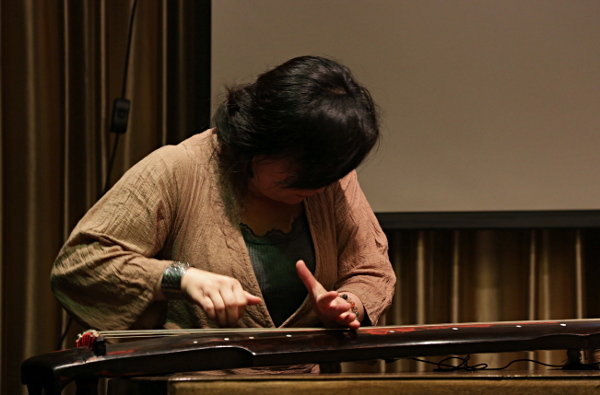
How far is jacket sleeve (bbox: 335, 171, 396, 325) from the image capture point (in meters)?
1.28

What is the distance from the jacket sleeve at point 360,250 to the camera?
4.21 feet

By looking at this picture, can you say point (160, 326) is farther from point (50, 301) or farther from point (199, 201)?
point (50, 301)

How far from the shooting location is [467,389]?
0.76m

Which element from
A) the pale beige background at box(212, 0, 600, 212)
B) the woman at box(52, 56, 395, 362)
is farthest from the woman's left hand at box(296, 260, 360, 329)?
the pale beige background at box(212, 0, 600, 212)

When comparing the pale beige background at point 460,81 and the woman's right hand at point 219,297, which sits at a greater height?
the pale beige background at point 460,81

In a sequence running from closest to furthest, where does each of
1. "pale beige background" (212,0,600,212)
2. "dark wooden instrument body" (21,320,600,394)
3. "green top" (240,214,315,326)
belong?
"dark wooden instrument body" (21,320,600,394) → "green top" (240,214,315,326) → "pale beige background" (212,0,600,212)

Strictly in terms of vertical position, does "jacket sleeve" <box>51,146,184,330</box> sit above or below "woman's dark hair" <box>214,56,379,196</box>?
below

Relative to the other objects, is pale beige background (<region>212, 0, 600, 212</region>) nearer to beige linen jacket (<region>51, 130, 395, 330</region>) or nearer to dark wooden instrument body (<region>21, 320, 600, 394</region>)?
beige linen jacket (<region>51, 130, 395, 330</region>)

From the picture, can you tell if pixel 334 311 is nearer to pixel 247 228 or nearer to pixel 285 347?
pixel 285 347

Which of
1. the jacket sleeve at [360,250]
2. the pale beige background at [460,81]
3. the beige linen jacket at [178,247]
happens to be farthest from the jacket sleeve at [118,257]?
the pale beige background at [460,81]

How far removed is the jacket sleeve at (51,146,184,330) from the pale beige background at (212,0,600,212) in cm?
95

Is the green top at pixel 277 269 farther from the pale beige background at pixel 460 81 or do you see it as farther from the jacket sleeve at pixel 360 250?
the pale beige background at pixel 460 81

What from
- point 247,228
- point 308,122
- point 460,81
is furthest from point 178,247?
point 460,81

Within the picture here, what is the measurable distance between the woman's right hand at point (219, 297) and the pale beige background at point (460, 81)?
1102 mm
